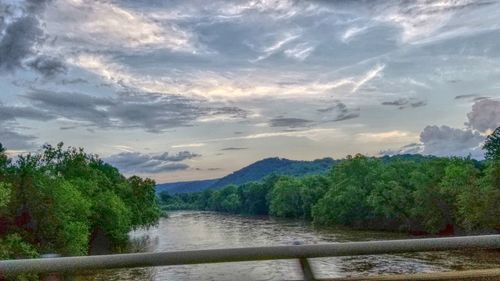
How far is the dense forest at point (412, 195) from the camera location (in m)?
49.3

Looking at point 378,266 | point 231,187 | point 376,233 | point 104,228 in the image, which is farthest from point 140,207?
point 231,187

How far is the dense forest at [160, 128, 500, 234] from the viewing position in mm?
49312

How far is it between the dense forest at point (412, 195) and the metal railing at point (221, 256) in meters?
47.1

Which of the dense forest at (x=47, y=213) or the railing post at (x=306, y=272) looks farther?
the dense forest at (x=47, y=213)

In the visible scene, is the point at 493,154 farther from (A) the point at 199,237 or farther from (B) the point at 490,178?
(A) the point at 199,237

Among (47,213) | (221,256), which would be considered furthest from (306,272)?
(47,213)

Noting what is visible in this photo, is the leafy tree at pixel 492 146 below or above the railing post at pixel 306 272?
above

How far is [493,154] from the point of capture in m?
55.3

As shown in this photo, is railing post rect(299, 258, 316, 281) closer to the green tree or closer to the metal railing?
the metal railing

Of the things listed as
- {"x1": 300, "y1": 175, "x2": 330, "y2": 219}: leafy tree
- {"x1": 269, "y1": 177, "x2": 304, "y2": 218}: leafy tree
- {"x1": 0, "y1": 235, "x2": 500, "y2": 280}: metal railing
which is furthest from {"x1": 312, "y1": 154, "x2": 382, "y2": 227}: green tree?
{"x1": 0, "y1": 235, "x2": 500, "y2": 280}: metal railing

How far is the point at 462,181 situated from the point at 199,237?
28479mm

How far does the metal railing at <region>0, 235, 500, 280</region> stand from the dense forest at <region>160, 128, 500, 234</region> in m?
47.1

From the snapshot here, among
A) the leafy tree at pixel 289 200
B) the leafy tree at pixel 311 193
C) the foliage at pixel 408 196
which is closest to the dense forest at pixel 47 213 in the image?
the foliage at pixel 408 196

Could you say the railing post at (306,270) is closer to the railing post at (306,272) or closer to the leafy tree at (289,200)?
the railing post at (306,272)
